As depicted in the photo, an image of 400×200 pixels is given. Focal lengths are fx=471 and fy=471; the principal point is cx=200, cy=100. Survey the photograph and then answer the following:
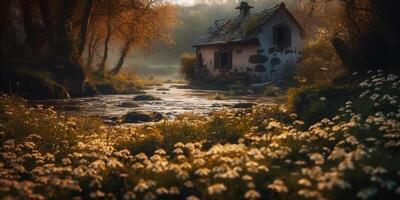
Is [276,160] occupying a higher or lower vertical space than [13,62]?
lower

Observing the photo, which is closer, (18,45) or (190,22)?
(18,45)

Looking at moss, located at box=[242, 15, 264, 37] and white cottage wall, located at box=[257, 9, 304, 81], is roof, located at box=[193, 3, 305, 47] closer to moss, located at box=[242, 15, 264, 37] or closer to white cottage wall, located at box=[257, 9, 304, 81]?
moss, located at box=[242, 15, 264, 37]

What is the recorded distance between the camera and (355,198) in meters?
5.84

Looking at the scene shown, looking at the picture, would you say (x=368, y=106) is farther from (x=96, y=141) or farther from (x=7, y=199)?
(x=7, y=199)

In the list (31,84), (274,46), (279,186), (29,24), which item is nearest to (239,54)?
(274,46)

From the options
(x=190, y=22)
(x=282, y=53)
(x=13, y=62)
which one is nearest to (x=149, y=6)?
(x=282, y=53)

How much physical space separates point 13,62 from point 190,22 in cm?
5758

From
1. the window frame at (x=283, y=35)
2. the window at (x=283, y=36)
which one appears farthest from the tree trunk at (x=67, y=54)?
the window at (x=283, y=36)

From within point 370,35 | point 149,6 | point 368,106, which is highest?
point 149,6

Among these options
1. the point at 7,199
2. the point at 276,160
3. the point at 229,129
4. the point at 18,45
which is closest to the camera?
the point at 7,199

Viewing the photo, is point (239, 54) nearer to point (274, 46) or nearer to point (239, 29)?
point (239, 29)

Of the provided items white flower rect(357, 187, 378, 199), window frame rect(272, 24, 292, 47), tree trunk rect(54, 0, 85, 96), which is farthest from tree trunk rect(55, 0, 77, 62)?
white flower rect(357, 187, 378, 199)

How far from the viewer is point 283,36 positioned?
38.5m

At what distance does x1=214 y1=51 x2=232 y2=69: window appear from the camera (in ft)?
130
